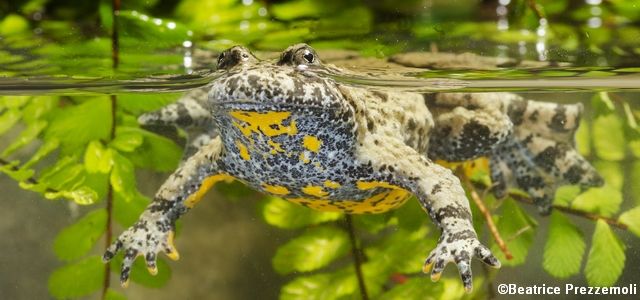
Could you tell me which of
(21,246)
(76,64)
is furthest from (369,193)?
(21,246)

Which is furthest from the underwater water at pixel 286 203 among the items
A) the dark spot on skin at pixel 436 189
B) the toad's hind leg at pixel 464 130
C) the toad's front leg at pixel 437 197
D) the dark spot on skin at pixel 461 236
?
the dark spot on skin at pixel 461 236

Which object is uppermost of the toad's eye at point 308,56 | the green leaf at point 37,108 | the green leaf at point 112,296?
the toad's eye at point 308,56

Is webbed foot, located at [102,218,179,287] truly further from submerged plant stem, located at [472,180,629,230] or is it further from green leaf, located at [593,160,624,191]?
green leaf, located at [593,160,624,191]

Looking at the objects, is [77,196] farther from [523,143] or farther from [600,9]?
[600,9]

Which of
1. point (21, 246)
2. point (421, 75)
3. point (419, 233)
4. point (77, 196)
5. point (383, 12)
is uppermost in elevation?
point (383, 12)

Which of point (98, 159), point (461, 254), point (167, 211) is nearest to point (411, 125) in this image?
point (461, 254)

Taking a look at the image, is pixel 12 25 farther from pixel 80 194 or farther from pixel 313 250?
pixel 313 250

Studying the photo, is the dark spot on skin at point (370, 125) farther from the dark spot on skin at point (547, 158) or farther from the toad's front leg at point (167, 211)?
the dark spot on skin at point (547, 158)
